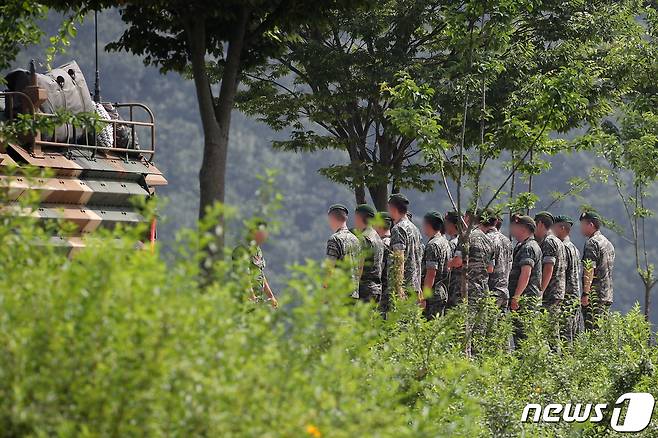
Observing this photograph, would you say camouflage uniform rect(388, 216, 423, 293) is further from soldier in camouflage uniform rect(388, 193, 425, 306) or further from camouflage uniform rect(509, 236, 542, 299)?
camouflage uniform rect(509, 236, 542, 299)

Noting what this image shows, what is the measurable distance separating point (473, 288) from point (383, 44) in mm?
9613

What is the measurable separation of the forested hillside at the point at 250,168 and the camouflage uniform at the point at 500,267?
117 meters

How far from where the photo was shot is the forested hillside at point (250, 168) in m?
140

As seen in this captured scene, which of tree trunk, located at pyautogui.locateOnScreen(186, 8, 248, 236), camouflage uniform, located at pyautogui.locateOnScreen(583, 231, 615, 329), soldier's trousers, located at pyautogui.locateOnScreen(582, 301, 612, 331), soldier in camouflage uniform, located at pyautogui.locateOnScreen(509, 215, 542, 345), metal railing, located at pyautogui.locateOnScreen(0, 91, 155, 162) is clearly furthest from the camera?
camouflage uniform, located at pyautogui.locateOnScreen(583, 231, 615, 329)

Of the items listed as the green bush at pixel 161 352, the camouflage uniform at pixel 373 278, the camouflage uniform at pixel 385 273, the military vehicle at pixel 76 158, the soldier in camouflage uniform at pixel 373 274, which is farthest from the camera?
the camouflage uniform at pixel 385 273

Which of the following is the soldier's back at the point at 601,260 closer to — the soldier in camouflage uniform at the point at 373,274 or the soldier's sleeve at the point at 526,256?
the soldier's sleeve at the point at 526,256

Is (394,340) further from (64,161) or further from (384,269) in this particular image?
(384,269)

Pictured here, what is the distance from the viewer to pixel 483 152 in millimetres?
13680

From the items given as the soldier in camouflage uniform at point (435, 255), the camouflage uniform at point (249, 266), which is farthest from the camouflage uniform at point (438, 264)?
the camouflage uniform at point (249, 266)

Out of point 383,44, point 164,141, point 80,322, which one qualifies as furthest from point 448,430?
point 164,141

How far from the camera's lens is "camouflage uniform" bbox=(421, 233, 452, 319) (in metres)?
16.4

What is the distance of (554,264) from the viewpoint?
17828 mm
